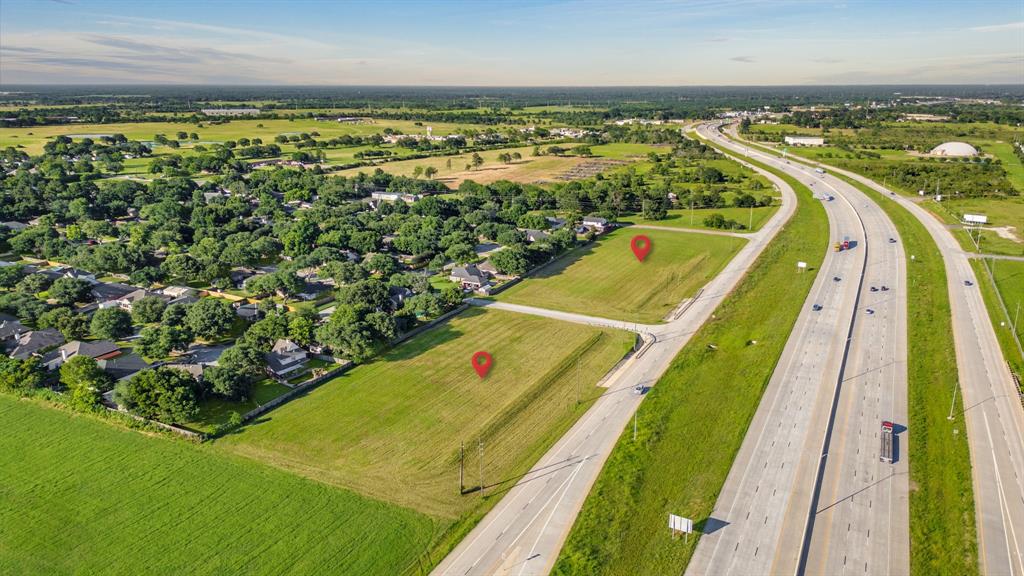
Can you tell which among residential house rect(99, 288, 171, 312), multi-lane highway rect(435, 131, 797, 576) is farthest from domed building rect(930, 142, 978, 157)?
residential house rect(99, 288, 171, 312)

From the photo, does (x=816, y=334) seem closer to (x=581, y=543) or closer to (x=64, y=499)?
(x=581, y=543)

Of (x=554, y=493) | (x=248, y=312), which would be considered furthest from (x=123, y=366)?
(x=554, y=493)

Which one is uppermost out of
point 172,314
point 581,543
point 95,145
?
point 95,145

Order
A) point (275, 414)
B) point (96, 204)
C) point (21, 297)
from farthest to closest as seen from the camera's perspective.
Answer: point (96, 204) < point (21, 297) < point (275, 414)

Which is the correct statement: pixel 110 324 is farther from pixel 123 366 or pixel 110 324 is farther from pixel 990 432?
pixel 990 432

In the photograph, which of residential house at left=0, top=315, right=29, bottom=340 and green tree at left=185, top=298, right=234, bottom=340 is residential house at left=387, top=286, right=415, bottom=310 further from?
residential house at left=0, top=315, right=29, bottom=340

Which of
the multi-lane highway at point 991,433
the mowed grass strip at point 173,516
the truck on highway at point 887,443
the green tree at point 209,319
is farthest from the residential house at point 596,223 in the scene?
the mowed grass strip at point 173,516

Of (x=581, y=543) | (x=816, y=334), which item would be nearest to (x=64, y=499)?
(x=581, y=543)

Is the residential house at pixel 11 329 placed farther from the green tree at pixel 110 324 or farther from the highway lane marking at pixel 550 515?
the highway lane marking at pixel 550 515
